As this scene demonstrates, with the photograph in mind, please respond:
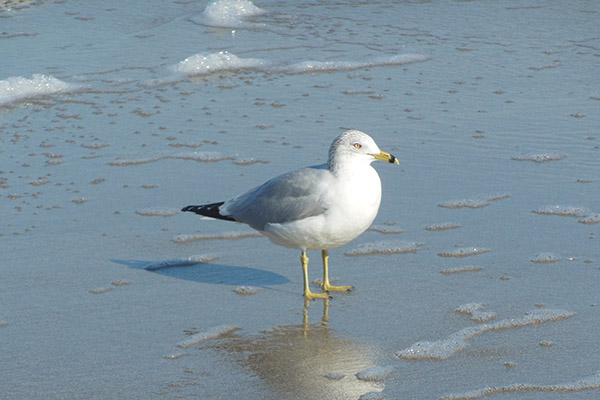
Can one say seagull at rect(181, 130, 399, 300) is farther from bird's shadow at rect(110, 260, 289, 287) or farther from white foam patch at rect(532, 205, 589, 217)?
white foam patch at rect(532, 205, 589, 217)

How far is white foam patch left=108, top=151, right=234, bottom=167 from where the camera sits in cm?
730

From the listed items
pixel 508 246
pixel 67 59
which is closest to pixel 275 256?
pixel 508 246

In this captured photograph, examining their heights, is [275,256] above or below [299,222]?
below

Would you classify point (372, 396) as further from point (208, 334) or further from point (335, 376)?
point (208, 334)

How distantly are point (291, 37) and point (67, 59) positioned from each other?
2869 millimetres

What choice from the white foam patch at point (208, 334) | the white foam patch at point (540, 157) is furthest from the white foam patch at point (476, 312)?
the white foam patch at point (540, 157)

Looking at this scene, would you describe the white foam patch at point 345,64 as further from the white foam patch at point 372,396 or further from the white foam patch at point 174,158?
the white foam patch at point 372,396

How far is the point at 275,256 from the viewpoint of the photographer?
573 centimetres

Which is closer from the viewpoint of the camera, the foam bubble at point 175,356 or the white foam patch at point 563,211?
the foam bubble at point 175,356

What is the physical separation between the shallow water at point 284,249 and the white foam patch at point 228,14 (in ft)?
3.28

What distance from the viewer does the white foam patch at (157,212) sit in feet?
20.7

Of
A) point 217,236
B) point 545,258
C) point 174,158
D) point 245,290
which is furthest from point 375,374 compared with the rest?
point 174,158

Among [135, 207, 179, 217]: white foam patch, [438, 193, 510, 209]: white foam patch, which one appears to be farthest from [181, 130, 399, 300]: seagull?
[438, 193, 510, 209]: white foam patch

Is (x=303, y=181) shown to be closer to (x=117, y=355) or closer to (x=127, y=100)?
(x=117, y=355)
